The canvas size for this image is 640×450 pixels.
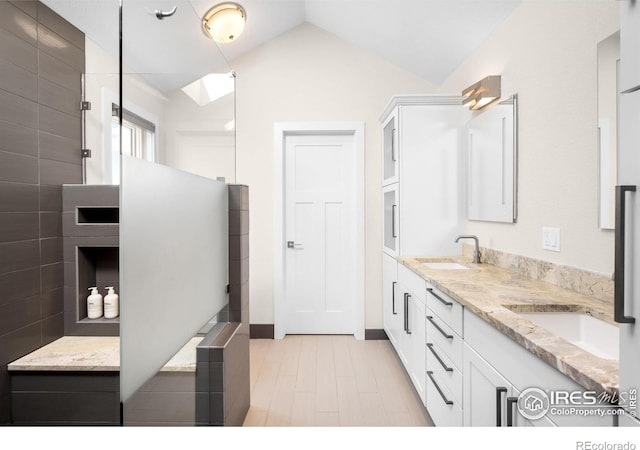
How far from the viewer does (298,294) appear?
3699 mm

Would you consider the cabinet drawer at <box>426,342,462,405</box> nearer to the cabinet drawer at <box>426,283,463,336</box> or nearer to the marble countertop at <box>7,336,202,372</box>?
the cabinet drawer at <box>426,283,463,336</box>

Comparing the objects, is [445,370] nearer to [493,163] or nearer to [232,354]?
[232,354]

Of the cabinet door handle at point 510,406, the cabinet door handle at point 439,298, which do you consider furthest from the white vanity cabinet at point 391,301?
the cabinet door handle at point 510,406

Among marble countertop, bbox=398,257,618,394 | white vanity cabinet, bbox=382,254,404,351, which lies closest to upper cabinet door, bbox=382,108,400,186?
white vanity cabinet, bbox=382,254,404,351

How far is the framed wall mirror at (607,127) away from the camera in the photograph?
4.58ft

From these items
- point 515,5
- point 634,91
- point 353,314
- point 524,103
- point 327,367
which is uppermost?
point 515,5

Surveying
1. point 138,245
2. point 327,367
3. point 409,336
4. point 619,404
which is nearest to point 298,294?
point 327,367

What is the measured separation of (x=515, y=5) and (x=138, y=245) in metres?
2.48

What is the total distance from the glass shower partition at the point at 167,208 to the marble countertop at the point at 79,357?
0.07 ft

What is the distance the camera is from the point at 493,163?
2.41 meters

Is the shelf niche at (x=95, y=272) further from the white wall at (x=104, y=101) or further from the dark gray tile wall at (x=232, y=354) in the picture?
the dark gray tile wall at (x=232, y=354)

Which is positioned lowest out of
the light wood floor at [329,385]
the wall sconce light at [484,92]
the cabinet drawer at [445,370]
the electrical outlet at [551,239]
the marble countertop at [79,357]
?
the light wood floor at [329,385]

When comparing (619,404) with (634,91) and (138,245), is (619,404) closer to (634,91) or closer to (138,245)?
(634,91)

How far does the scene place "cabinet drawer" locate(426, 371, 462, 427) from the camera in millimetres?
1565
